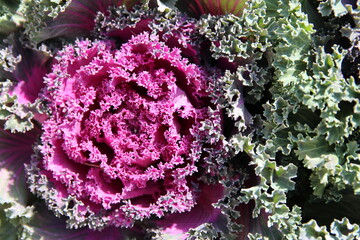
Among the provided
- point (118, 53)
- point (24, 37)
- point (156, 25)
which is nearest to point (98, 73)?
point (118, 53)

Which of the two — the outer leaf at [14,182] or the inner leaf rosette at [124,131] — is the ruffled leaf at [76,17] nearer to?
the inner leaf rosette at [124,131]

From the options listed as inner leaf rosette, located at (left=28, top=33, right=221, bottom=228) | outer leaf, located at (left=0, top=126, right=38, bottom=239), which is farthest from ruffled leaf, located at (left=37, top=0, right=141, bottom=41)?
outer leaf, located at (left=0, top=126, right=38, bottom=239)

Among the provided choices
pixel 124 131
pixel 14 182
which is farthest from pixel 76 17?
pixel 14 182

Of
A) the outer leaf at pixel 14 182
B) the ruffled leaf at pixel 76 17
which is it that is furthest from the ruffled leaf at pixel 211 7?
the outer leaf at pixel 14 182

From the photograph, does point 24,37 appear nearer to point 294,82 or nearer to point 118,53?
point 118,53

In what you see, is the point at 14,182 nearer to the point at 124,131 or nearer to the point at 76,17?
the point at 124,131

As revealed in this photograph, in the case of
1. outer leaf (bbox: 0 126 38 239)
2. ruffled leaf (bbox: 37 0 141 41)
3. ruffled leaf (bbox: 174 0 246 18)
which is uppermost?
ruffled leaf (bbox: 37 0 141 41)

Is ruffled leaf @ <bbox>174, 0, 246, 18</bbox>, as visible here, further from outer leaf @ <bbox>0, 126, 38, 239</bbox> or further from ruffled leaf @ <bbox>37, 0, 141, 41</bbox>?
outer leaf @ <bbox>0, 126, 38, 239</bbox>

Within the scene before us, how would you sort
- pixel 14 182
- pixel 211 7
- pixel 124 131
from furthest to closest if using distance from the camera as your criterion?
pixel 14 182
pixel 211 7
pixel 124 131
